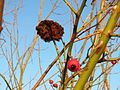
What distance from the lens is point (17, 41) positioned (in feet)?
8.81

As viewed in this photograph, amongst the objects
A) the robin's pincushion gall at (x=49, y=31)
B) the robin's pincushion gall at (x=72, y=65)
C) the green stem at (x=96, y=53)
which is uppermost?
the robin's pincushion gall at (x=49, y=31)

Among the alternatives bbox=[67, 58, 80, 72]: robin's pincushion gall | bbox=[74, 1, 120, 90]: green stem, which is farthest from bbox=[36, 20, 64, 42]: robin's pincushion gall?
bbox=[74, 1, 120, 90]: green stem

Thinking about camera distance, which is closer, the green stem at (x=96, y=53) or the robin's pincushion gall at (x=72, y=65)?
the green stem at (x=96, y=53)

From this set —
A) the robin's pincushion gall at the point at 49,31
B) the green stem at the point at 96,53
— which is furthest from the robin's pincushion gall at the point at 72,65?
the green stem at the point at 96,53

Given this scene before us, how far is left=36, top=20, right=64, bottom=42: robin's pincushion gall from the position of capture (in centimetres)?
84

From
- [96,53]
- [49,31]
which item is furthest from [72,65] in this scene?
[96,53]

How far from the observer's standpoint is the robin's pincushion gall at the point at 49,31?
0.84m

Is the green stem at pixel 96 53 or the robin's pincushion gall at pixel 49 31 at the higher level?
the robin's pincushion gall at pixel 49 31

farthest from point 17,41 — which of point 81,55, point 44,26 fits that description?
point 44,26

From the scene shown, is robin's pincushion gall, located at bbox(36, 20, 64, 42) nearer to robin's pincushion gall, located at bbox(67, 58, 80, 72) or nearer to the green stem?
robin's pincushion gall, located at bbox(67, 58, 80, 72)

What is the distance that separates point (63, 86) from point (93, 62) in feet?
0.86

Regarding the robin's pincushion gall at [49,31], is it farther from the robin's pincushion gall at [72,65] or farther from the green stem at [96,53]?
the green stem at [96,53]

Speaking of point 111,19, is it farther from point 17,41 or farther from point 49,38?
point 17,41

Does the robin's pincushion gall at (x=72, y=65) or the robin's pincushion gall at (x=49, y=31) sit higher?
the robin's pincushion gall at (x=49, y=31)
